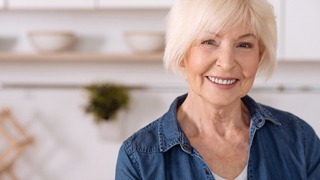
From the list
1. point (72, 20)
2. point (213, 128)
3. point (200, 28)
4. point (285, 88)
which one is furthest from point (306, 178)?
point (72, 20)

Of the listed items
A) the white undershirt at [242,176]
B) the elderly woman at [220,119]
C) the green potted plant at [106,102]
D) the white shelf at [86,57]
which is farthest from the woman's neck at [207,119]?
the green potted plant at [106,102]

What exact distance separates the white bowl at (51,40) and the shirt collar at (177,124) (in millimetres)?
996

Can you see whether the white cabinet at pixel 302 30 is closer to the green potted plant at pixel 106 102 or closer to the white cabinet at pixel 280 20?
the white cabinet at pixel 280 20

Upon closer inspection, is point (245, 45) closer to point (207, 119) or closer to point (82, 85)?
point (207, 119)

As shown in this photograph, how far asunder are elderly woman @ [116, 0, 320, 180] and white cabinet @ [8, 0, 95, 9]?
924 mm

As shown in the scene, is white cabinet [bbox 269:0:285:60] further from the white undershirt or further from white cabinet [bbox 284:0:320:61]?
the white undershirt

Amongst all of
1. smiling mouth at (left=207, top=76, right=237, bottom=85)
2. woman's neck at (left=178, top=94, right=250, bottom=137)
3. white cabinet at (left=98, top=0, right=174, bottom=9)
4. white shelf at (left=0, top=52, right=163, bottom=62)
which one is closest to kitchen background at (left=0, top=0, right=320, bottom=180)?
white shelf at (left=0, top=52, right=163, bottom=62)

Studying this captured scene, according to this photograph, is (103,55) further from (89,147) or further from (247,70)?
(247,70)

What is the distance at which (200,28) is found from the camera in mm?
1179

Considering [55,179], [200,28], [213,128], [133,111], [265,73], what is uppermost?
[200,28]

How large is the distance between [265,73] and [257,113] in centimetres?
11

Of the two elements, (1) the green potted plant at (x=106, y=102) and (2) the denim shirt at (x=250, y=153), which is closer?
(2) the denim shirt at (x=250, y=153)

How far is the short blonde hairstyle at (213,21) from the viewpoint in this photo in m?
1.17

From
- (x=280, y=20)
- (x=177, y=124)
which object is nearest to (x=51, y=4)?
(x=280, y=20)
